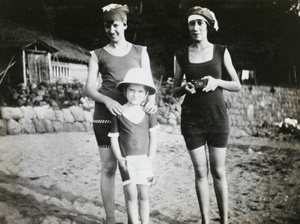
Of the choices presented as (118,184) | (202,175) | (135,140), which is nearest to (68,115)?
(118,184)

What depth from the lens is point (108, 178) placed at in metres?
2.02

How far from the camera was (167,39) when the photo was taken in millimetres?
2381

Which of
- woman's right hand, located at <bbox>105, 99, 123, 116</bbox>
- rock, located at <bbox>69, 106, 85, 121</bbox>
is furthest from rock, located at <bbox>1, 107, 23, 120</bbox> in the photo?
woman's right hand, located at <bbox>105, 99, 123, 116</bbox>

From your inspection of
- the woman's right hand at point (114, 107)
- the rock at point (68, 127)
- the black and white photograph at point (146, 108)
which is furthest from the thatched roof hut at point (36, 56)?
the woman's right hand at point (114, 107)

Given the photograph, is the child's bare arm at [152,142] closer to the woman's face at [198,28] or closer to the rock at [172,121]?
the woman's face at [198,28]

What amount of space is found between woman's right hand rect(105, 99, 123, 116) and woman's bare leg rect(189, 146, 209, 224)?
0.51 metres

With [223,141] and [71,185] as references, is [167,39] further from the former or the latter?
[71,185]

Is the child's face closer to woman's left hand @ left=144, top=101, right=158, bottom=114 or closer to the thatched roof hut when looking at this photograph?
woman's left hand @ left=144, top=101, right=158, bottom=114

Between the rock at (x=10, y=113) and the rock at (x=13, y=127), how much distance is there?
36 millimetres

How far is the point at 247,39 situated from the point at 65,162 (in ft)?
5.65

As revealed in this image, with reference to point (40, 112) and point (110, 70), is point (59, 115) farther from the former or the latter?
point (110, 70)

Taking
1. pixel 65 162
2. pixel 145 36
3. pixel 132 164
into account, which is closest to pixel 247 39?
pixel 145 36

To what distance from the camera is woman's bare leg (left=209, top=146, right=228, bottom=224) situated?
1.91 meters

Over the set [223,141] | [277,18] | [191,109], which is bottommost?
[223,141]
